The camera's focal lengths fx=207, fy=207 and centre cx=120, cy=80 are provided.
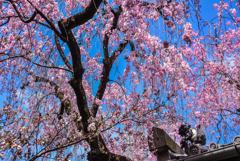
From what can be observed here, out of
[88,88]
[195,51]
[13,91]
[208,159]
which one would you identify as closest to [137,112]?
[88,88]

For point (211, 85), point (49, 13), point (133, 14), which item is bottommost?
point (211, 85)

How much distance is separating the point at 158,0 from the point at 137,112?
2468mm

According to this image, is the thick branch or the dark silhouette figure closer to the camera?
the dark silhouette figure

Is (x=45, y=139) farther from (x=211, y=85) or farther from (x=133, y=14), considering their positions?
(x=211, y=85)

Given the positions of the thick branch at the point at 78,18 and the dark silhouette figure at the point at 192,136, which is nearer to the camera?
the dark silhouette figure at the point at 192,136

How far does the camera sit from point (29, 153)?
347 cm

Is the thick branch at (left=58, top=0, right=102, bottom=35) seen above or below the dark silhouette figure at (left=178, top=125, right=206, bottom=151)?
above

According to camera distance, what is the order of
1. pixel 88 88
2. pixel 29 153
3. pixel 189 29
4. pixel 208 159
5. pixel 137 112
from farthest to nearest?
pixel 88 88 → pixel 137 112 → pixel 189 29 → pixel 29 153 → pixel 208 159

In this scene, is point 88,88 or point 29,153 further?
point 88,88

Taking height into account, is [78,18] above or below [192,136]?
above

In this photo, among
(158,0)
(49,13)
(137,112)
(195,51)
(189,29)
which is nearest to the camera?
(158,0)

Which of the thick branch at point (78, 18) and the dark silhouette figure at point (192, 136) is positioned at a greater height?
the thick branch at point (78, 18)

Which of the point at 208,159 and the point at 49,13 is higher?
the point at 49,13

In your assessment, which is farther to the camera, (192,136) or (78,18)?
(78,18)
